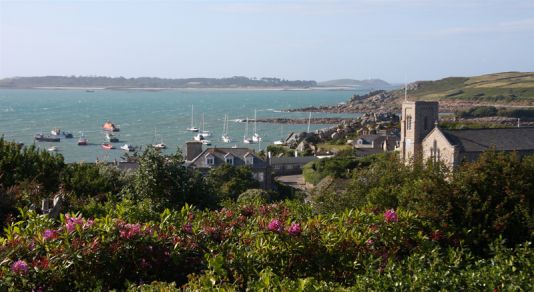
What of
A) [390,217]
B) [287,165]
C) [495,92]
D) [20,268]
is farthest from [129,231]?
[495,92]

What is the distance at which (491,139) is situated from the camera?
43406 mm

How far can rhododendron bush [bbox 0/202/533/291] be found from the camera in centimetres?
789

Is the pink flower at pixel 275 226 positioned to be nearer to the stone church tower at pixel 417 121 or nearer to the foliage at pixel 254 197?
the foliage at pixel 254 197

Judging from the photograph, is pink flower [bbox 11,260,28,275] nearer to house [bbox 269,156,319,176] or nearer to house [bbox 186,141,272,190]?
house [bbox 186,141,272,190]

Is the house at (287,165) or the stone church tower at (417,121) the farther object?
the house at (287,165)

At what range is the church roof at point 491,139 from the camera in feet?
138

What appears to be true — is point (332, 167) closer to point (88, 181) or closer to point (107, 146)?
point (88, 181)

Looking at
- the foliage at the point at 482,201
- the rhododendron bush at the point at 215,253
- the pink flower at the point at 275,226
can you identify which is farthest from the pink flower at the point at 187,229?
the foliage at the point at 482,201

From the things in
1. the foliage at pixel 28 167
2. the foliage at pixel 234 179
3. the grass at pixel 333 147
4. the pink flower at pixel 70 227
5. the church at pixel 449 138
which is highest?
the pink flower at pixel 70 227

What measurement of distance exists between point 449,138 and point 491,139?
3054 millimetres

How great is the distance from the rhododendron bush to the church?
30.6 metres

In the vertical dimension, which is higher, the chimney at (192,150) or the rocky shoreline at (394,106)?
the chimney at (192,150)

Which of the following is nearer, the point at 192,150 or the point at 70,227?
the point at 70,227

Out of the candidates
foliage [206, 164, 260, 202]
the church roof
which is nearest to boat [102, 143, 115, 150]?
foliage [206, 164, 260, 202]
